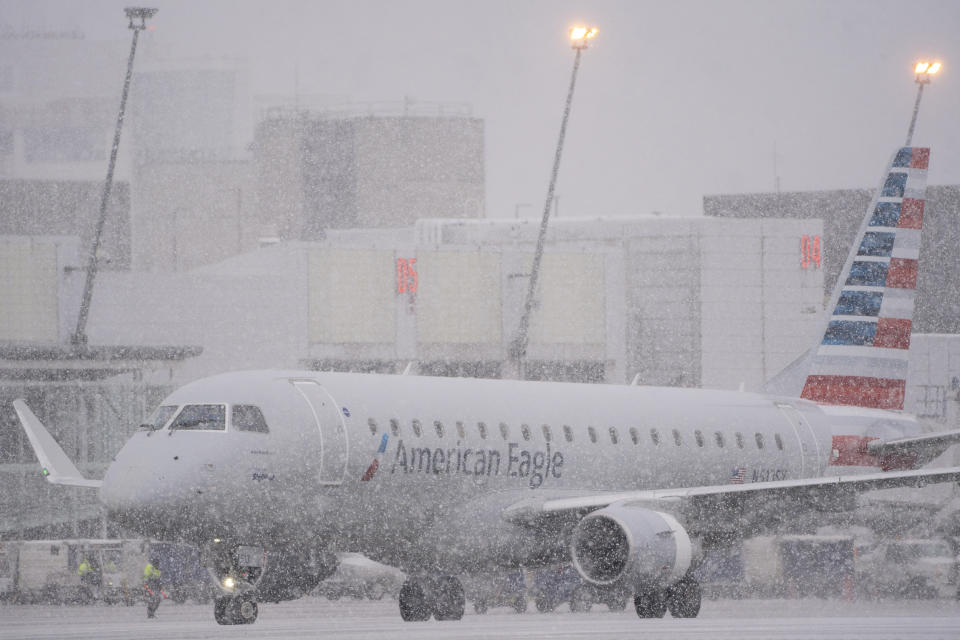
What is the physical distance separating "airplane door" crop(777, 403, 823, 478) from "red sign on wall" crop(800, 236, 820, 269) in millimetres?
51229

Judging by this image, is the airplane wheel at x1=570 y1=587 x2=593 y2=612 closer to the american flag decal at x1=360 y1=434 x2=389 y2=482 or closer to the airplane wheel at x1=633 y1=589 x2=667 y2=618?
the airplane wheel at x1=633 y1=589 x2=667 y2=618

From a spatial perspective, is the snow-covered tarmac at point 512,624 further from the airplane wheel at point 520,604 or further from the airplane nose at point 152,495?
the airplane nose at point 152,495

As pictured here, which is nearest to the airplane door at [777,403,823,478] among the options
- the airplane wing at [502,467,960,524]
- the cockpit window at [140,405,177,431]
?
the airplane wing at [502,467,960,524]

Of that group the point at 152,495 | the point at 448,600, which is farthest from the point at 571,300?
the point at 152,495

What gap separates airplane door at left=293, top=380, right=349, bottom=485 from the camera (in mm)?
27766

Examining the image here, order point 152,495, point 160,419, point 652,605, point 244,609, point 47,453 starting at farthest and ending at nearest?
point 47,453 < point 652,605 < point 244,609 < point 160,419 < point 152,495

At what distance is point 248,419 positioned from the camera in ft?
89.0

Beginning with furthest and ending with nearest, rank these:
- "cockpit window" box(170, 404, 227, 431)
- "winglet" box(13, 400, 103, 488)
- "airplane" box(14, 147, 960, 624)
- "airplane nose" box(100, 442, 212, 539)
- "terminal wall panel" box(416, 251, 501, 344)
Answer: "terminal wall panel" box(416, 251, 501, 344)
"winglet" box(13, 400, 103, 488)
"cockpit window" box(170, 404, 227, 431)
"airplane" box(14, 147, 960, 624)
"airplane nose" box(100, 442, 212, 539)

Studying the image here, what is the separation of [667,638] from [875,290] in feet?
63.2

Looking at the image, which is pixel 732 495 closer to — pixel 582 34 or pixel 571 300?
pixel 582 34

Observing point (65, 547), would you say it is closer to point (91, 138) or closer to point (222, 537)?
point (222, 537)

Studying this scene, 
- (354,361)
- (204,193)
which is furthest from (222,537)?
(204,193)

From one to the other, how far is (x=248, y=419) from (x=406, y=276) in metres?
47.3

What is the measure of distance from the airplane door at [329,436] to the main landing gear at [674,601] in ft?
22.4
